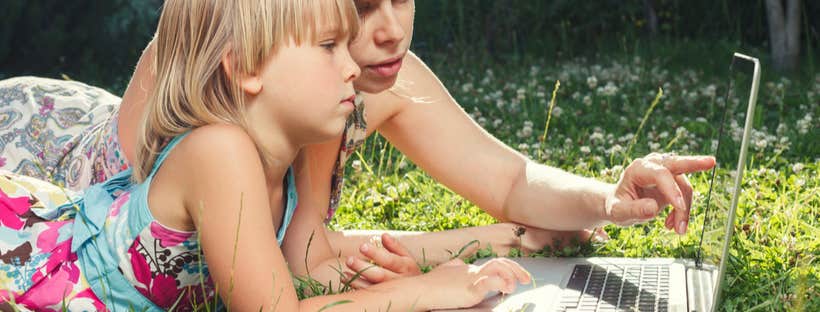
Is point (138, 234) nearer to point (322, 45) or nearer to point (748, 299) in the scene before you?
point (322, 45)

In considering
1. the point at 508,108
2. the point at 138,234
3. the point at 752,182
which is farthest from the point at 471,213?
the point at 508,108

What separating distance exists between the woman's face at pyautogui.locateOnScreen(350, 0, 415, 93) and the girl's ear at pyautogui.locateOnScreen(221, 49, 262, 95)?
292 millimetres

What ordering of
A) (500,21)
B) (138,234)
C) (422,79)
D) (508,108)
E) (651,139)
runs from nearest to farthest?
(138,234) → (422,79) → (651,139) → (508,108) → (500,21)

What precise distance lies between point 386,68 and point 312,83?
33 cm

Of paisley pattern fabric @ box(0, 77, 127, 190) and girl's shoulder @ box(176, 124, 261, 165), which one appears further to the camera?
paisley pattern fabric @ box(0, 77, 127, 190)

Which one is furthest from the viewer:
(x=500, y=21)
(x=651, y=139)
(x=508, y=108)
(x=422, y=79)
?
(x=500, y=21)

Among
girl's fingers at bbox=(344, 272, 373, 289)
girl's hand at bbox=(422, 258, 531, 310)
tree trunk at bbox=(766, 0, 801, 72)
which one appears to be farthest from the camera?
tree trunk at bbox=(766, 0, 801, 72)

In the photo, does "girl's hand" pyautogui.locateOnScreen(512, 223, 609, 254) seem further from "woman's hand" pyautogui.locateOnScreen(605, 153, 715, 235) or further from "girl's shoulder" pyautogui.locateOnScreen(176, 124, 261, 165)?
"girl's shoulder" pyautogui.locateOnScreen(176, 124, 261, 165)

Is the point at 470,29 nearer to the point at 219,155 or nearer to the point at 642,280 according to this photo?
the point at 642,280

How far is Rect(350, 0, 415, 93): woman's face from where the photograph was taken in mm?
2279

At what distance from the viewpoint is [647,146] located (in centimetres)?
443

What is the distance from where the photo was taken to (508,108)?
17.8ft

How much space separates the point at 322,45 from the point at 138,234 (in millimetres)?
538

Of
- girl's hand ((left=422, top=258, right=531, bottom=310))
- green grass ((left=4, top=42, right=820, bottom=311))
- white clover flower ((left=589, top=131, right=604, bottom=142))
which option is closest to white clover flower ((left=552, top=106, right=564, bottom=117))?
green grass ((left=4, top=42, right=820, bottom=311))
